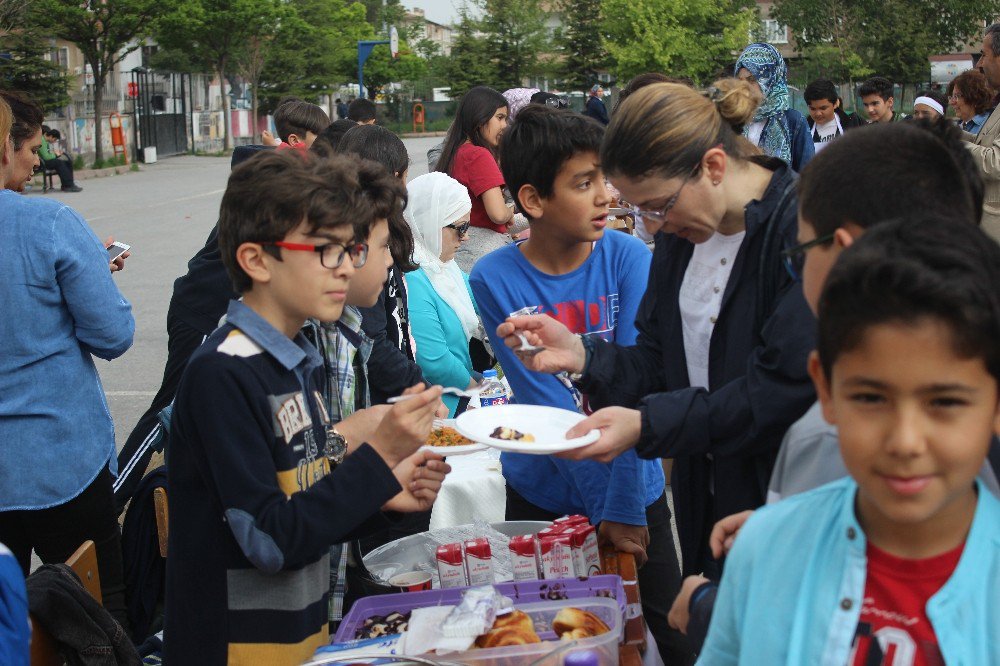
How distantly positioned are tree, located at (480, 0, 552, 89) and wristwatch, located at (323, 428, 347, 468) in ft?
208

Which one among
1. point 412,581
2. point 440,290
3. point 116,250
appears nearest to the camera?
point 412,581

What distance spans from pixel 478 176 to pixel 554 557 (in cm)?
461

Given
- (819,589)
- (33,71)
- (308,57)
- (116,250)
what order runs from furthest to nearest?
(308,57)
(33,71)
(116,250)
(819,589)

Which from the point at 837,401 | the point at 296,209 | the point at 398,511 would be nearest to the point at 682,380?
the point at 398,511

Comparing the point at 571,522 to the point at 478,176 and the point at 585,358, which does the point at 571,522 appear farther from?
the point at 478,176

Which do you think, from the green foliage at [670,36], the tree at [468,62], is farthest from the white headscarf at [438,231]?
the tree at [468,62]

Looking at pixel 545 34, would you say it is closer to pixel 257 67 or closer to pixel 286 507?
pixel 257 67

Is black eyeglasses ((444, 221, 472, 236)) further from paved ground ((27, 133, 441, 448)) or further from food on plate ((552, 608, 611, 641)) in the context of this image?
paved ground ((27, 133, 441, 448))

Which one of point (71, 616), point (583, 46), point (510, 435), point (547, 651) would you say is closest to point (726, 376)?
point (510, 435)

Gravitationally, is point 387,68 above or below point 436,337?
above

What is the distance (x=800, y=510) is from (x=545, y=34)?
219 ft

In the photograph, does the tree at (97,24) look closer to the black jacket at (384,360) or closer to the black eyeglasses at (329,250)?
the black jacket at (384,360)

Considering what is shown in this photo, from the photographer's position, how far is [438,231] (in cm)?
479

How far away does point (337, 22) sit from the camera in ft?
202
